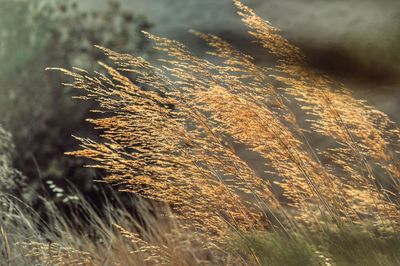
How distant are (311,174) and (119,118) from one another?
2.35ft

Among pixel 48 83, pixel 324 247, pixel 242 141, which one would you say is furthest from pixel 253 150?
pixel 48 83

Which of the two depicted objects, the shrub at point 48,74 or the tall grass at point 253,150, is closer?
the tall grass at point 253,150

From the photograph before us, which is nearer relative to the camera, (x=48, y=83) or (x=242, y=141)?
(x=242, y=141)

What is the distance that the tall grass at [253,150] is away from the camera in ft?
7.26

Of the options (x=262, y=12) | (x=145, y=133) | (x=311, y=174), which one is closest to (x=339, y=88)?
(x=311, y=174)

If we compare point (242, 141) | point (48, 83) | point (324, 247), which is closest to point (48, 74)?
point (48, 83)

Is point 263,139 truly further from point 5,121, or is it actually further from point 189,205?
point 5,121

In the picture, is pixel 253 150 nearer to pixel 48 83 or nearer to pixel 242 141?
pixel 242 141

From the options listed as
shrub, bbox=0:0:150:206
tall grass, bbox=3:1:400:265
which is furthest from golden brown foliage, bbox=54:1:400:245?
shrub, bbox=0:0:150:206

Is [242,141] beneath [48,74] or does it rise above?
above

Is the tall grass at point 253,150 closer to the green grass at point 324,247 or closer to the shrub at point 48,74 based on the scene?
the green grass at point 324,247

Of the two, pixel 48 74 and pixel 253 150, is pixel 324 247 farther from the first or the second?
pixel 48 74

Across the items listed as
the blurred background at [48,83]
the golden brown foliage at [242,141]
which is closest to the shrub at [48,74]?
the blurred background at [48,83]

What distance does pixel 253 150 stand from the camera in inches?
92.1
